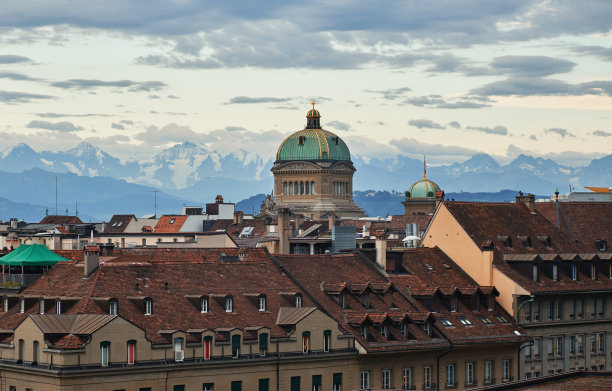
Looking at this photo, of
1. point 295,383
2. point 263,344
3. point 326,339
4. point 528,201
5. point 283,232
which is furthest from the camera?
point 528,201

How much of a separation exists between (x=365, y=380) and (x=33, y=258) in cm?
2282

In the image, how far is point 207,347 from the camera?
8000cm

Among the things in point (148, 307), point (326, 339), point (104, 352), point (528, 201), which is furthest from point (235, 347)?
point (528, 201)

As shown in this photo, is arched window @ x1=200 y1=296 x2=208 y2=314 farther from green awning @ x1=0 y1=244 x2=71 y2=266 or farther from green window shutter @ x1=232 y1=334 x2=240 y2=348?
green awning @ x1=0 y1=244 x2=71 y2=266

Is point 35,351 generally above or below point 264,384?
above

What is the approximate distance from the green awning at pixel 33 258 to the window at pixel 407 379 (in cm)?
2199

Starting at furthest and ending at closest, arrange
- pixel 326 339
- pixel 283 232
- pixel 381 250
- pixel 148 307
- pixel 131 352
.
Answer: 1. pixel 283 232
2. pixel 381 250
3. pixel 326 339
4. pixel 148 307
5. pixel 131 352

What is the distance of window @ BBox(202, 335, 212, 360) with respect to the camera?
262ft

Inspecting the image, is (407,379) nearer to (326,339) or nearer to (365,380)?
(365,380)

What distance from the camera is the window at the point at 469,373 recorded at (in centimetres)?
9438

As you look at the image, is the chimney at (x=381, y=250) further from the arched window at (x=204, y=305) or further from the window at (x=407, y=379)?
the arched window at (x=204, y=305)

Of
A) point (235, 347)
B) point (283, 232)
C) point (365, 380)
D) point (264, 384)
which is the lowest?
point (365, 380)

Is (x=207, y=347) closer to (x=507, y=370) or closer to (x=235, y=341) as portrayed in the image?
(x=235, y=341)

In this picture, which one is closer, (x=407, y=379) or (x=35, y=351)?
(x=35, y=351)
